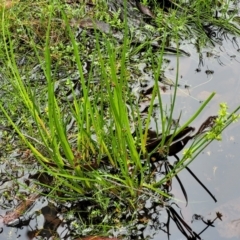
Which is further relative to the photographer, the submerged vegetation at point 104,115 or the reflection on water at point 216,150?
the reflection on water at point 216,150

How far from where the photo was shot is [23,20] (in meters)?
2.83

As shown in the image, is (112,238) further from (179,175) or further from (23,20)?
(23,20)

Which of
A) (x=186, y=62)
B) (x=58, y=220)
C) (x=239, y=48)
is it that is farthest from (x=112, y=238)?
(x=239, y=48)

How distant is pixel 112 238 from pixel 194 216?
354mm

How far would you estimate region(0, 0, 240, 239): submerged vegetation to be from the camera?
1.79m

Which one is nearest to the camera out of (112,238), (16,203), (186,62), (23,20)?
(112,238)

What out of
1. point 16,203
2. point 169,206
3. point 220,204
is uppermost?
point 220,204

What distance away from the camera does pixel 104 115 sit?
7.63ft

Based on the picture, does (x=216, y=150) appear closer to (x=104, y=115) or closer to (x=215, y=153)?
(x=215, y=153)

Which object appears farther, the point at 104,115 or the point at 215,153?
the point at 104,115

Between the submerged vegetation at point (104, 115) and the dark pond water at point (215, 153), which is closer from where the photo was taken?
the submerged vegetation at point (104, 115)

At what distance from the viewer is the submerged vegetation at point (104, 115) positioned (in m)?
1.79

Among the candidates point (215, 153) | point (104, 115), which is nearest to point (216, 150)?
point (215, 153)

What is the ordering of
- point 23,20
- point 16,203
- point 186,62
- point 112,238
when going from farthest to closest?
point 23,20, point 186,62, point 16,203, point 112,238
